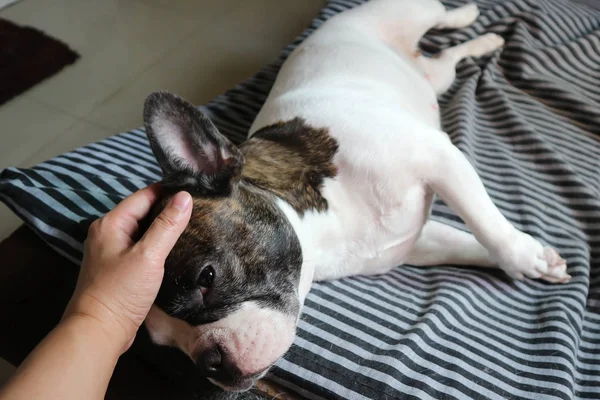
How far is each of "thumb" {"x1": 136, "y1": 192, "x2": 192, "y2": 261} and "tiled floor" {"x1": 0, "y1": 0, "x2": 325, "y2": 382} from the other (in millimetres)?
1495

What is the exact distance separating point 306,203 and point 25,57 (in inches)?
95.0

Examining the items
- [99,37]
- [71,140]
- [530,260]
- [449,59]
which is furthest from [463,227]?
[99,37]

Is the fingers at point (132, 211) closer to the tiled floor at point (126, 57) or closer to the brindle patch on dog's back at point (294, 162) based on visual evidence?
the brindle patch on dog's back at point (294, 162)

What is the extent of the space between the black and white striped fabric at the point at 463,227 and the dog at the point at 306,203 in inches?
3.7

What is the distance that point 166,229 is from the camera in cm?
106

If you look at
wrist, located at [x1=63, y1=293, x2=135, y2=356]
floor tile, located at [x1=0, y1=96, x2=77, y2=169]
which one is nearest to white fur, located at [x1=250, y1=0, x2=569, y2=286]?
wrist, located at [x1=63, y1=293, x2=135, y2=356]

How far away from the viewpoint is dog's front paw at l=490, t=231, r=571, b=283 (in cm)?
148

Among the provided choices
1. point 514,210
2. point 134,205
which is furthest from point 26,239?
point 514,210

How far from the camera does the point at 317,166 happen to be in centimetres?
146

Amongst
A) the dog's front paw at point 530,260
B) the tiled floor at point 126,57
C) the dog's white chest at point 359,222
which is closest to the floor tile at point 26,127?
the tiled floor at point 126,57

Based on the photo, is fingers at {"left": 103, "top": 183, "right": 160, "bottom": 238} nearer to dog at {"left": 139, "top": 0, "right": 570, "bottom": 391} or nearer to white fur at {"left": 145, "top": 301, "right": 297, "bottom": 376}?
dog at {"left": 139, "top": 0, "right": 570, "bottom": 391}

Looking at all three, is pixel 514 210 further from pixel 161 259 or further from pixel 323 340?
pixel 161 259

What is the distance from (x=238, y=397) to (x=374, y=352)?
310 millimetres

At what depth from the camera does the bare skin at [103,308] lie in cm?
89
